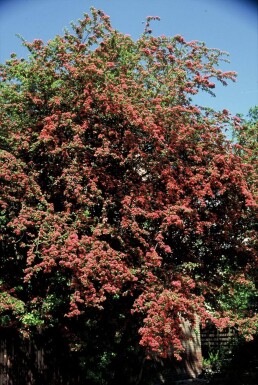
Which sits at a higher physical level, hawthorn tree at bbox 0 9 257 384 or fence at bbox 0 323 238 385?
hawthorn tree at bbox 0 9 257 384

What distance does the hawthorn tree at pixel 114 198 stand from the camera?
8.45 metres

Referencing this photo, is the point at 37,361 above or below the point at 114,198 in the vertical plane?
below

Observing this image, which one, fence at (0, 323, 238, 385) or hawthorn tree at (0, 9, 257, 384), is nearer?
hawthorn tree at (0, 9, 257, 384)

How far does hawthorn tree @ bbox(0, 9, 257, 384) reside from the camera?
333 inches

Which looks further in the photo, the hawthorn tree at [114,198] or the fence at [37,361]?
the fence at [37,361]

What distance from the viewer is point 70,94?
9.49 metres

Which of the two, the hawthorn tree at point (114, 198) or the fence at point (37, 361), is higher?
the hawthorn tree at point (114, 198)

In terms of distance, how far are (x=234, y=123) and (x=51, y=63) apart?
452 centimetres

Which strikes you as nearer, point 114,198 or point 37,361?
point 114,198

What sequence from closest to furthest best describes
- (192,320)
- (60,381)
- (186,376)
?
(192,320) → (60,381) → (186,376)

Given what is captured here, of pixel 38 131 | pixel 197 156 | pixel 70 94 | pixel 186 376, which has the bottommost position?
pixel 186 376

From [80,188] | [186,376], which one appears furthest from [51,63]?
[186,376]

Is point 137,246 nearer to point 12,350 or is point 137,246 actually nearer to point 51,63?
point 12,350

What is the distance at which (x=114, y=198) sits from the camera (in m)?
9.08
